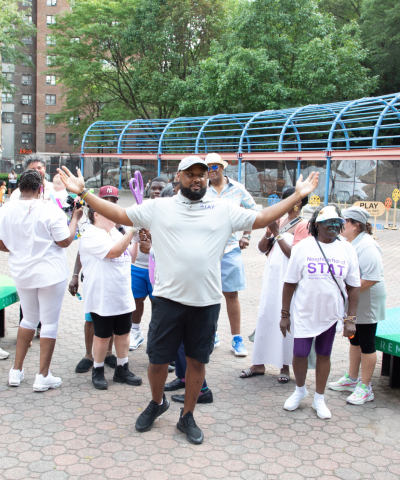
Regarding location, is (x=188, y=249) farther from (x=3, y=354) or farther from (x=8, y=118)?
(x=8, y=118)

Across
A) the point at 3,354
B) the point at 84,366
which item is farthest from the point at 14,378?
the point at 3,354

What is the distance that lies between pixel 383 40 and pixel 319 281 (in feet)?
89.2

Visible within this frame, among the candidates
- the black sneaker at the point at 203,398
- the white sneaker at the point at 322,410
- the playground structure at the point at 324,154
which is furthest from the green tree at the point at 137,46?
the white sneaker at the point at 322,410

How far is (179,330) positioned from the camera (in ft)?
10.6

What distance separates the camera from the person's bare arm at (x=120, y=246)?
369 centimetres

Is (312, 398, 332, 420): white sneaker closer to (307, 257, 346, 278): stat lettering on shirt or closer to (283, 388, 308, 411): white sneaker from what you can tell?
(283, 388, 308, 411): white sneaker

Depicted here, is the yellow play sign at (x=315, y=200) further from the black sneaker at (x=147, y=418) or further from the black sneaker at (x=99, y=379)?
the black sneaker at (x=147, y=418)

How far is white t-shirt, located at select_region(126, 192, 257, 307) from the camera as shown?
10.1 ft

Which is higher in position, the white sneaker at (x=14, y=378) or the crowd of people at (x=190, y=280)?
the crowd of people at (x=190, y=280)

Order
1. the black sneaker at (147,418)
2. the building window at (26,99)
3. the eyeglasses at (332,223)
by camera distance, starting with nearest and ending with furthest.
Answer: the black sneaker at (147,418)
the eyeglasses at (332,223)
the building window at (26,99)

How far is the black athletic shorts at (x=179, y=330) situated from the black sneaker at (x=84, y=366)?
1.36 m

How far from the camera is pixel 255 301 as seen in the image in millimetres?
7195

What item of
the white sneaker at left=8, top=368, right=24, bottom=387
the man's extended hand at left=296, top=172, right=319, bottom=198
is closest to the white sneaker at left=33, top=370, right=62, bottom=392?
the white sneaker at left=8, top=368, right=24, bottom=387

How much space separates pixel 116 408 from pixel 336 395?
1.84 meters
